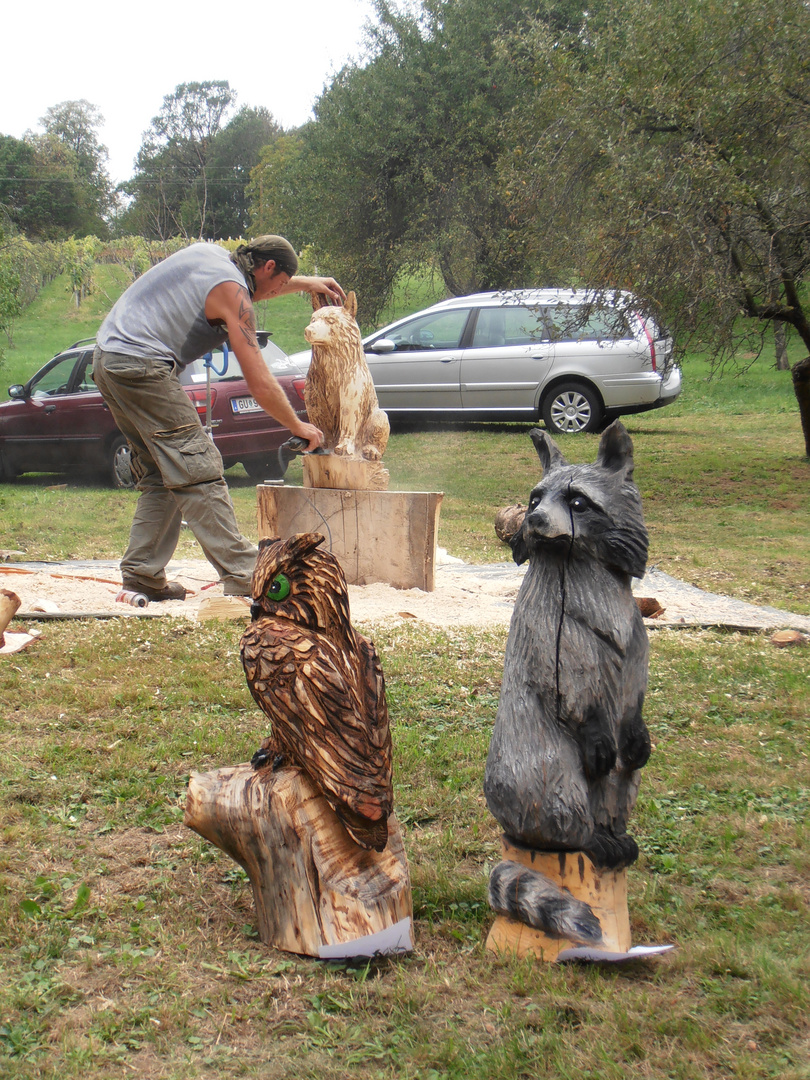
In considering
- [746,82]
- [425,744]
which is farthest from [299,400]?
[425,744]

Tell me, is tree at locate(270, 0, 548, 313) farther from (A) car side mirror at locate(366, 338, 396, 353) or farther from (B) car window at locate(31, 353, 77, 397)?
(B) car window at locate(31, 353, 77, 397)

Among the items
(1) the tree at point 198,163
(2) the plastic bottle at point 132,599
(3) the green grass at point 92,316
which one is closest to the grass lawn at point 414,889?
(2) the plastic bottle at point 132,599

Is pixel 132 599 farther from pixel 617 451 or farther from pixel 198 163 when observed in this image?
pixel 198 163

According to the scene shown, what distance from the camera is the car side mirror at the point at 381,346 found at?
1085 cm

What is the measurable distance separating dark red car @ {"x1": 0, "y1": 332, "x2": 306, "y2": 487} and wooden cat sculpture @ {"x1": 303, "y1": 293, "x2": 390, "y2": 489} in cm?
456

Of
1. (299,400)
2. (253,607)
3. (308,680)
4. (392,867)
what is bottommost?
(392,867)

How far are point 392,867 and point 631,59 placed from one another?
920cm

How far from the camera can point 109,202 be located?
139 feet

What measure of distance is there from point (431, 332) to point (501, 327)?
1.03 meters

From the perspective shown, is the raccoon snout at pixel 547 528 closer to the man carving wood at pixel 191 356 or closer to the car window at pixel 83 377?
the man carving wood at pixel 191 356

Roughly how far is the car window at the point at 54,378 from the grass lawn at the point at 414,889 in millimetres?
7432

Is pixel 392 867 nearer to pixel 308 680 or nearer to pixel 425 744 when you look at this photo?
pixel 308 680

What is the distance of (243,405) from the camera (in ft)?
35.2

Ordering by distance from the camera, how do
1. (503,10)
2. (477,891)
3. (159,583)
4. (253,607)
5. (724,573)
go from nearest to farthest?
(253,607) < (477,891) < (159,583) < (724,573) < (503,10)
